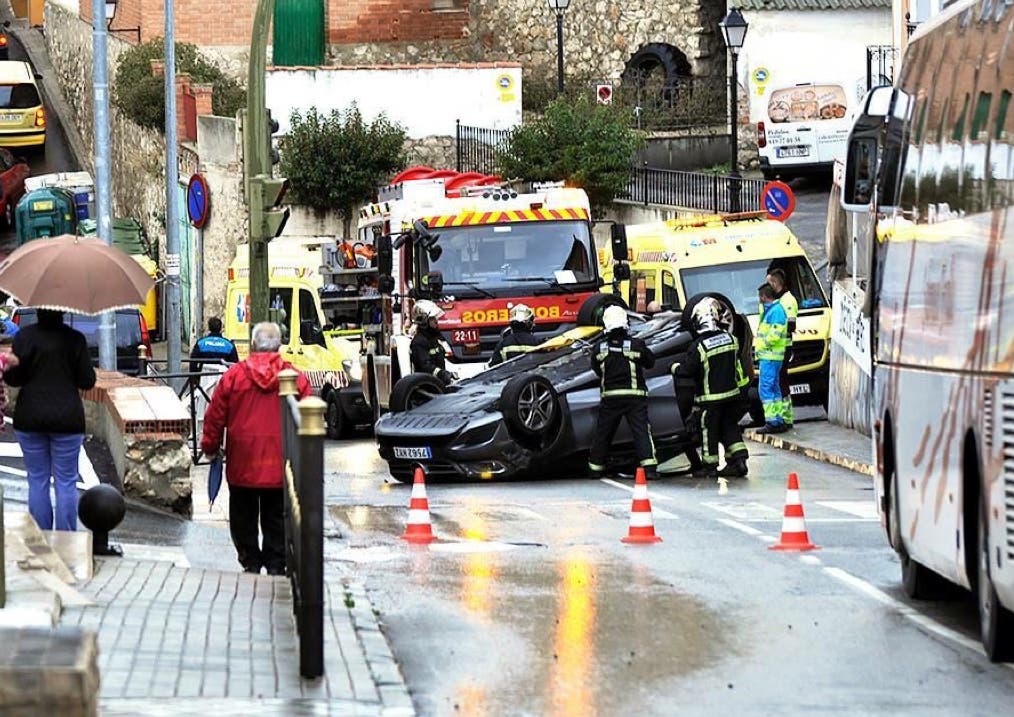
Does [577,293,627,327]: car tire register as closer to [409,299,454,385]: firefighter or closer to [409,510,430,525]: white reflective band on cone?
[409,299,454,385]: firefighter

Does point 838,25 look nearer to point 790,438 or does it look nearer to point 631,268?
point 631,268

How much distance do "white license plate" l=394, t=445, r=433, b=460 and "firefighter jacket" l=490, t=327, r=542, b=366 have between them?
3.61m

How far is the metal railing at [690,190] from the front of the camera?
133 ft

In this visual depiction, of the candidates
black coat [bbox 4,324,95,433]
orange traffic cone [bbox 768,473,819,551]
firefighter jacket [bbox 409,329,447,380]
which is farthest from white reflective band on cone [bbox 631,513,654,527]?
firefighter jacket [bbox 409,329,447,380]

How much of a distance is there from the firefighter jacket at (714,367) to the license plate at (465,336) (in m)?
5.91

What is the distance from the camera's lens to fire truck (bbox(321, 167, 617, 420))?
26.5 metres

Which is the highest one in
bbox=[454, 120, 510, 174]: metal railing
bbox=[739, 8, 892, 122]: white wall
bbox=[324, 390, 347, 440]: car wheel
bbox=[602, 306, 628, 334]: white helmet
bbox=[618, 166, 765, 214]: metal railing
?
bbox=[739, 8, 892, 122]: white wall

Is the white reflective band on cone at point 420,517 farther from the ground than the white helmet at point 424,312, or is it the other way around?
the white helmet at point 424,312

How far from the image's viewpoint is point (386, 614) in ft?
40.3

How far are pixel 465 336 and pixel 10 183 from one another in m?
32.1

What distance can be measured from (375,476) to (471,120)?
26811 millimetres

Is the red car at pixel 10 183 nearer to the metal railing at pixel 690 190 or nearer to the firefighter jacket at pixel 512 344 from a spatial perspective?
the metal railing at pixel 690 190

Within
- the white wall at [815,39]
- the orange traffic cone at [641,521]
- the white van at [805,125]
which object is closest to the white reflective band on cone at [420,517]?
the orange traffic cone at [641,521]

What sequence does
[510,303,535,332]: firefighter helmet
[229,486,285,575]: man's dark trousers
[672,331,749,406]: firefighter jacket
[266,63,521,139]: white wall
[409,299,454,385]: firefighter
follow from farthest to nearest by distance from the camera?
[266,63,521,139]: white wall, [510,303,535,332]: firefighter helmet, [409,299,454,385]: firefighter, [672,331,749,406]: firefighter jacket, [229,486,285,575]: man's dark trousers
